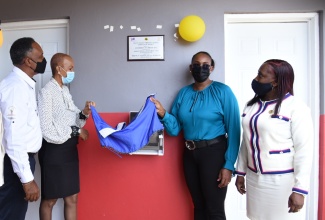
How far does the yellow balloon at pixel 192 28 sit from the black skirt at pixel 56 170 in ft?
4.72

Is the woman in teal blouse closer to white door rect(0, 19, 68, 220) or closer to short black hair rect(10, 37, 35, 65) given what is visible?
short black hair rect(10, 37, 35, 65)

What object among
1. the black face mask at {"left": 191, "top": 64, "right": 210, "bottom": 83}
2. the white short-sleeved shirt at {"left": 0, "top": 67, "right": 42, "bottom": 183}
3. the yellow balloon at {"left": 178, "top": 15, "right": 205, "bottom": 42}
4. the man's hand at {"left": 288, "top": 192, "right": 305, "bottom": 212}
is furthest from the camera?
the yellow balloon at {"left": 178, "top": 15, "right": 205, "bottom": 42}

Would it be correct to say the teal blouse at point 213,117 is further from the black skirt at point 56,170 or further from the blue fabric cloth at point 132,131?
the black skirt at point 56,170

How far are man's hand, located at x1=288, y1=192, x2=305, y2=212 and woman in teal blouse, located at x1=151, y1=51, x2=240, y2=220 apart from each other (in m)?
0.55

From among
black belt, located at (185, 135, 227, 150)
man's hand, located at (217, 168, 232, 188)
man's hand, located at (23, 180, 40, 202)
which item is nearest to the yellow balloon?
black belt, located at (185, 135, 227, 150)

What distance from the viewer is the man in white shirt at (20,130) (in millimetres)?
1660

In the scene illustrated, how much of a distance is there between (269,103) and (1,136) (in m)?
1.78

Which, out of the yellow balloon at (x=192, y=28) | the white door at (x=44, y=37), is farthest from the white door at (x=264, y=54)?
the white door at (x=44, y=37)

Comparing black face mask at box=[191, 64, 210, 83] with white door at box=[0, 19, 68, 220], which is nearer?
black face mask at box=[191, 64, 210, 83]

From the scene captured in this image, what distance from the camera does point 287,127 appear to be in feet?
5.20

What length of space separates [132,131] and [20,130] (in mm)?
849

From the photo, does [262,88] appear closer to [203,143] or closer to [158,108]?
[203,143]

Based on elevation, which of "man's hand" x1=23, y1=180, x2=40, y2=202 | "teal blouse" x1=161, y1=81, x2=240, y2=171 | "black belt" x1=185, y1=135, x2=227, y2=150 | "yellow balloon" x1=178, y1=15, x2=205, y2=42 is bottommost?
"man's hand" x1=23, y1=180, x2=40, y2=202

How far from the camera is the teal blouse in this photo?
2035 millimetres
